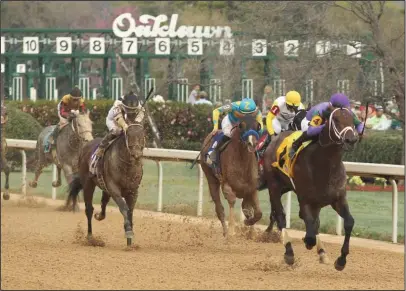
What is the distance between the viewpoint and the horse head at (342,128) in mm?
9828

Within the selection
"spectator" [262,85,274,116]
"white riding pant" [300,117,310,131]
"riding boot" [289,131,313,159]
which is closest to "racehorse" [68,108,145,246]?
"white riding pant" [300,117,310,131]

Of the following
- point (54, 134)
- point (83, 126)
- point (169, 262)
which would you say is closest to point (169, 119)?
point (54, 134)

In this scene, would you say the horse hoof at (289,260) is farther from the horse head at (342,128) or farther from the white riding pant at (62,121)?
the white riding pant at (62,121)

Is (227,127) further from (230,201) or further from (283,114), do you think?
(230,201)

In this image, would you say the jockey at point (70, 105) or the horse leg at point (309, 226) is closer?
the horse leg at point (309, 226)

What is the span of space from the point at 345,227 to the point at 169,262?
1785mm

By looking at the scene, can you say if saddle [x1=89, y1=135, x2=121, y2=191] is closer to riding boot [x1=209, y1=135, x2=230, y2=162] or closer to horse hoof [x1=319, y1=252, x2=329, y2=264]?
riding boot [x1=209, y1=135, x2=230, y2=162]

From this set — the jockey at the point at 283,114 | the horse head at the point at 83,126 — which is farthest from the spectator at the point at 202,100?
the jockey at the point at 283,114

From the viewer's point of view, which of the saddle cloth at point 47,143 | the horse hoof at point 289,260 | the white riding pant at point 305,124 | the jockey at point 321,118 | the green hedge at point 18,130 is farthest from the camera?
the green hedge at point 18,130

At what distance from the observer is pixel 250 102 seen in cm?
1273

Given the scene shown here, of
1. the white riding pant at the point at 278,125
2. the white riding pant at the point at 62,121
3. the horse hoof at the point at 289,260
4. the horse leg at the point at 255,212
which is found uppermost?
the white riding pant at the point at 278,125

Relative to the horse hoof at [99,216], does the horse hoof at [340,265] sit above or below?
below

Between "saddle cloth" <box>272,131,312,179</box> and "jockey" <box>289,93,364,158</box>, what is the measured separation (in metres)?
0.07

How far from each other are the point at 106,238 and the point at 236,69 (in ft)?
43.9
